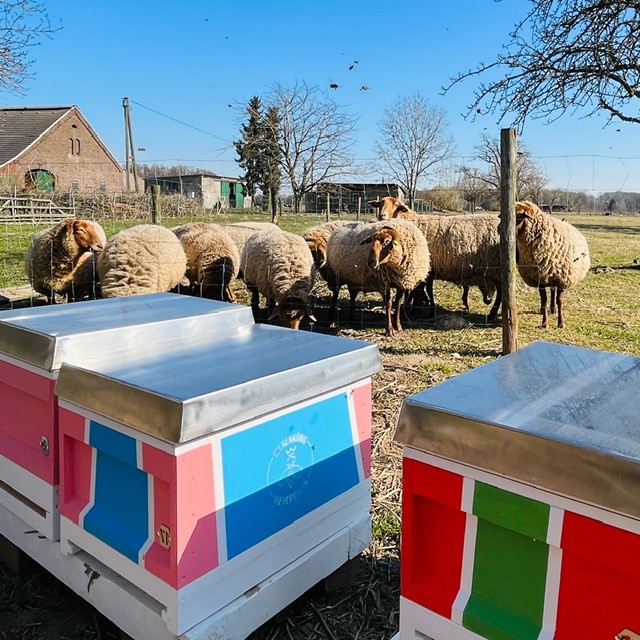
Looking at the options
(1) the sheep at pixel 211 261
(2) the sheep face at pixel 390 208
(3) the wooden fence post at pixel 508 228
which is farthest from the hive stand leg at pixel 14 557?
(2) the sheep face at pixel 390 208

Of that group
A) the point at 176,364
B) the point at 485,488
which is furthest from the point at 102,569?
the point at 485,488

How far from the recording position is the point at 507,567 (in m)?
1.41

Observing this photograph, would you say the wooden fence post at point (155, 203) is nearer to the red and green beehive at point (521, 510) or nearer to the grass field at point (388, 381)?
the grass field at point (388, 381)

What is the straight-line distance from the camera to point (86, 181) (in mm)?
41906

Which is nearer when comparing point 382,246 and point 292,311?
point 292,311

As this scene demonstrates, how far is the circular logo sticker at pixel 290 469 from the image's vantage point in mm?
2000

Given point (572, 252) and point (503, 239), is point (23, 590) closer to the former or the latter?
point (503, 239)

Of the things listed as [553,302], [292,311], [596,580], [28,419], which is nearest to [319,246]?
[292,311]

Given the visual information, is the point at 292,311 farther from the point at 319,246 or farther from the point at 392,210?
→ the point at 392,210

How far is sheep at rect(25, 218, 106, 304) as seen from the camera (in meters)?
7.00

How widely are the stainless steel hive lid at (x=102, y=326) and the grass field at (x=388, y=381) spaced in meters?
1.09

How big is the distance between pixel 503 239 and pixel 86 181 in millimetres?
42416

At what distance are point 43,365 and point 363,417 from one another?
1.30m

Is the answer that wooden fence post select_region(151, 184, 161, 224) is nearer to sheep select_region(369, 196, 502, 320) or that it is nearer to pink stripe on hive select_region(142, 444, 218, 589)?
sheep select_region(369, 196, 502, 320)
